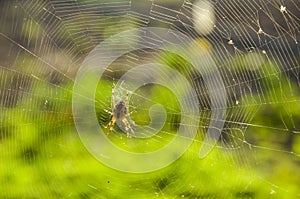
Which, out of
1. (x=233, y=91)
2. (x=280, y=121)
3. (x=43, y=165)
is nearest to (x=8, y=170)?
(x=43, y=165)

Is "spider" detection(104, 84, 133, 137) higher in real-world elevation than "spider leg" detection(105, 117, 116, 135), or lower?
higher

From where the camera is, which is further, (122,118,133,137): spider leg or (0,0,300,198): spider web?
(122,118,133,137): spider leg

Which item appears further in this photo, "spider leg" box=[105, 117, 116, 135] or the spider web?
"spider leg" box=[105, 117, 116, 135]

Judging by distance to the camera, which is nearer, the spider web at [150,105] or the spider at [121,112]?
the spider web at [150,105]

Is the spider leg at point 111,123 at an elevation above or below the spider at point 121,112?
below

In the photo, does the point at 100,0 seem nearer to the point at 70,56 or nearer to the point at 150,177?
the point at 70,56

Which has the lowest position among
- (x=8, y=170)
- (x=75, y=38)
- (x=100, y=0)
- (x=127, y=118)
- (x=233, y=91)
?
(x=8, y=170)

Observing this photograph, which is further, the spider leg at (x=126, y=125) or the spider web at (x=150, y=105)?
the spider leg at (x=126, y=125)

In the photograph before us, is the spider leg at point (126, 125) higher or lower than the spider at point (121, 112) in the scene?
lower

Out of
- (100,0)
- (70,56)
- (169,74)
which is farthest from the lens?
(100,0)
